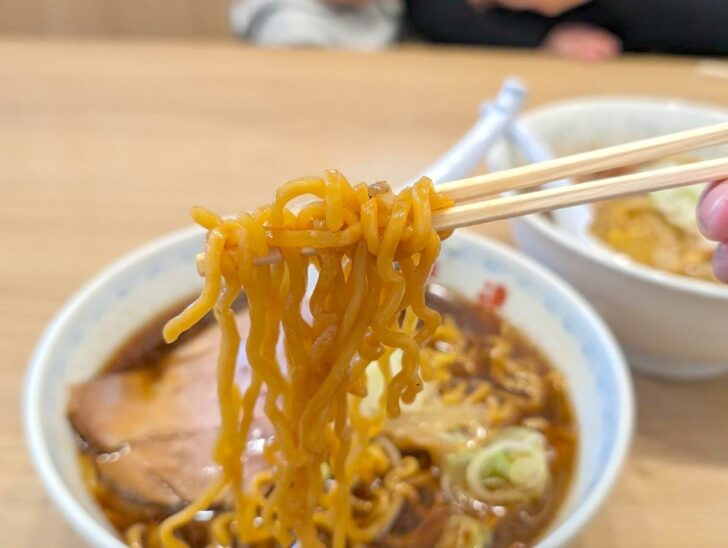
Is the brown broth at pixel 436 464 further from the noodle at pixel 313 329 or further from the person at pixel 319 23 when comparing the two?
the person at pixel 319 23

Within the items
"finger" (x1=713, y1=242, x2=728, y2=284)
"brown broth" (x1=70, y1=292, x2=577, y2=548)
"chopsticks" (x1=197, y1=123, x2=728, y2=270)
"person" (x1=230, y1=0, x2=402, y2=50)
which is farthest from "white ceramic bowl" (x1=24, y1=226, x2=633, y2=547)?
"person" (x1=230, y1=0, x2=402, y2=50)

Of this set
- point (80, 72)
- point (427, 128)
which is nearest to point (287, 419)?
point (427, 128)

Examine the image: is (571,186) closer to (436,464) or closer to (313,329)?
(313,329)

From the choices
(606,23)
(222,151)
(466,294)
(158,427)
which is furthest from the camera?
A: (606,23)

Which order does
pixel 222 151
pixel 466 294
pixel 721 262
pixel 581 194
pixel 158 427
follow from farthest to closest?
pixel 222 151, pixel 466 294, pixel 158 427, pixel 721 262, pixel 581 194

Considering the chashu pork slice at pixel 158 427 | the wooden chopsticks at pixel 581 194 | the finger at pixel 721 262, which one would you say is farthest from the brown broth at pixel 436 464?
the wooden chopsticks at pixel 581 194

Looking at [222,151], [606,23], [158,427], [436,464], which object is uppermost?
[606,23]

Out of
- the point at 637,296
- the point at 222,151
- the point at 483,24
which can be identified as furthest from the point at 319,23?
the point at 637,296
